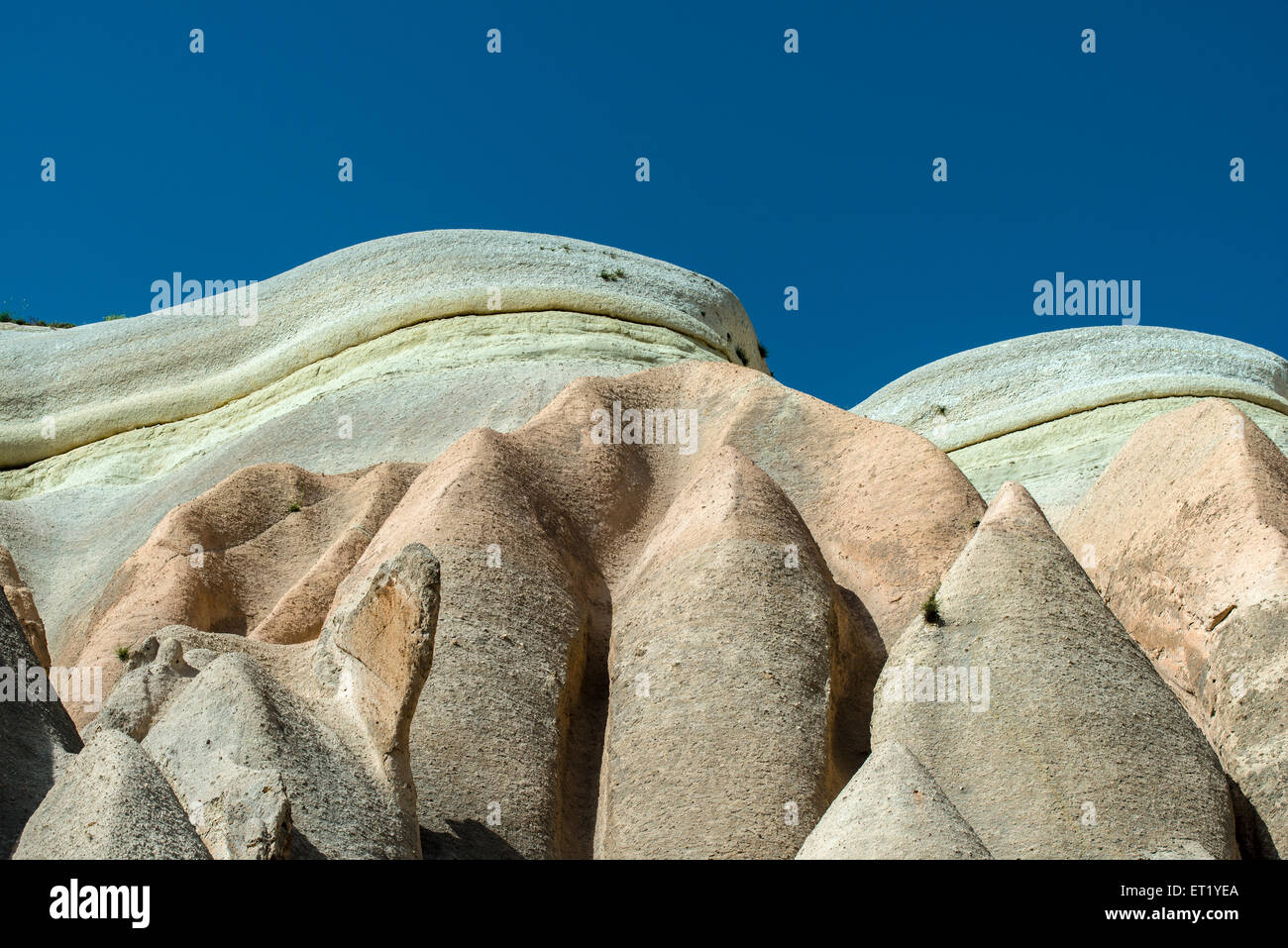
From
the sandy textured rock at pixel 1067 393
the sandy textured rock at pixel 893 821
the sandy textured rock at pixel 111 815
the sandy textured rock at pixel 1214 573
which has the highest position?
the sandy textured rock at pixel 1067 393

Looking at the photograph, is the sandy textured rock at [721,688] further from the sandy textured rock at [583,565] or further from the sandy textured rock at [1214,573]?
the sandy textured rock at [1214,573]

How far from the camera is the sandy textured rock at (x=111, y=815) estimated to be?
898 centimetres

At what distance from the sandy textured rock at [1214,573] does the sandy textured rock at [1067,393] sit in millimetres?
10885

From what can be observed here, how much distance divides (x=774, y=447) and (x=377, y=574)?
328 inches

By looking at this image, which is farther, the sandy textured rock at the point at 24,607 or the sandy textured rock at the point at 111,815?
the sandy textured rock at the point at 24,607

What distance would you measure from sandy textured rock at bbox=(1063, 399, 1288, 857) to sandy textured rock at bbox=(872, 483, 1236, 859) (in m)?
0.66

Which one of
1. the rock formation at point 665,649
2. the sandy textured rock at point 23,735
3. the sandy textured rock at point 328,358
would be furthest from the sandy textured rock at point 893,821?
the sandy textured rock at point 328,358

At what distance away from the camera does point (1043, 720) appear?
12.6m

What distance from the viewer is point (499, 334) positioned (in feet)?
100

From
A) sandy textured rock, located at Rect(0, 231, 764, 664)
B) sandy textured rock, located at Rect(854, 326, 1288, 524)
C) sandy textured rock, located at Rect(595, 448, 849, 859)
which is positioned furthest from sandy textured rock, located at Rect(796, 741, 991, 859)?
sandy textured rock, located at Rect(854, 326, 1288, 524)

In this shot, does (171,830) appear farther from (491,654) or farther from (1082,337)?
(1082,337)

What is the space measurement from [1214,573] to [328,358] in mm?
20103

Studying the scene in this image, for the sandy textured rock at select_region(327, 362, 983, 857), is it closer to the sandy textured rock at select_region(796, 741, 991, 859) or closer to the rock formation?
the rock formation
